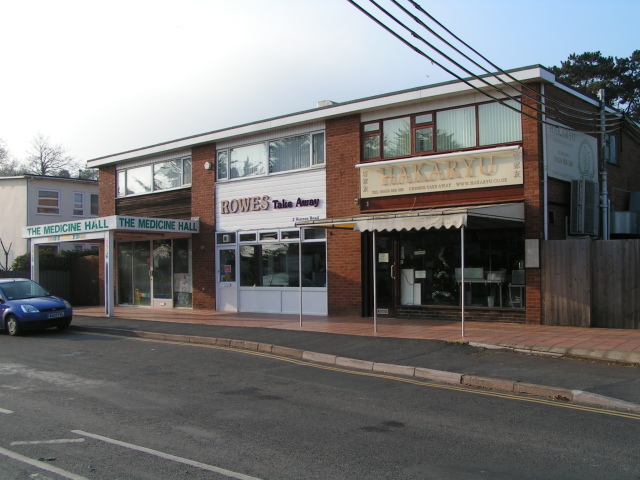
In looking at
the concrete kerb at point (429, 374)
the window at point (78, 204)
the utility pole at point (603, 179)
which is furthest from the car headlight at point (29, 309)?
the window at point (78, 204)

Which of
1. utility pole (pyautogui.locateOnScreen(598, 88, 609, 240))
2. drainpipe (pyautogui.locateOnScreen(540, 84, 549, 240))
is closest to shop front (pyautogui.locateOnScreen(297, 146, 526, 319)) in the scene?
drainpipe (pyautogui.locateOnScreen(540, 84, 549, 240))

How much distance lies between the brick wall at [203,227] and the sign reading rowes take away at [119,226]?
450mm

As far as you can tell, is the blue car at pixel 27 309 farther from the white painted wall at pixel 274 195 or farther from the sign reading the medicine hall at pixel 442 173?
the sign reading the medicine hall at pixel 442 173

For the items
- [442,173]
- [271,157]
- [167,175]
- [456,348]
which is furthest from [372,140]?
[167,175]

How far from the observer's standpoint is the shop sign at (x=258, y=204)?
18.4 m

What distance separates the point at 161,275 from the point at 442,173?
1223 centimetres

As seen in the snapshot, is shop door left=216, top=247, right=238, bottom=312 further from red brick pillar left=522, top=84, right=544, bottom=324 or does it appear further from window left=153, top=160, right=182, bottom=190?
red brick pillar left=522, top=84, right=544, bottom=324

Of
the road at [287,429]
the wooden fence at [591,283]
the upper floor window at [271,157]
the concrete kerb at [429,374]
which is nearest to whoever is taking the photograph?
the road at [287,429]

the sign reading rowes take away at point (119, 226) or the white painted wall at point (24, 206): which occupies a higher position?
the white painted wall at point (24, 206)

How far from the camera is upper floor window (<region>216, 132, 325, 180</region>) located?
18.3 meters

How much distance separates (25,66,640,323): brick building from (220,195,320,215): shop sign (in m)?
0.05

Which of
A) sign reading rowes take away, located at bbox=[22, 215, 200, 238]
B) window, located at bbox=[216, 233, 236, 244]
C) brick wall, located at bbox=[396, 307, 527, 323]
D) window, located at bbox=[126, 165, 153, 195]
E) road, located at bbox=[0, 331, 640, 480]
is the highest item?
window, located at bbox=[126, 165, 153, 195]

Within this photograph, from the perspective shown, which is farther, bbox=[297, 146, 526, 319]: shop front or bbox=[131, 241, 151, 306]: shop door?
bbox=[131, 241, 151, 306]: shop door

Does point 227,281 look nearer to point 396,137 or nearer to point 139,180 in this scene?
point 139,180
